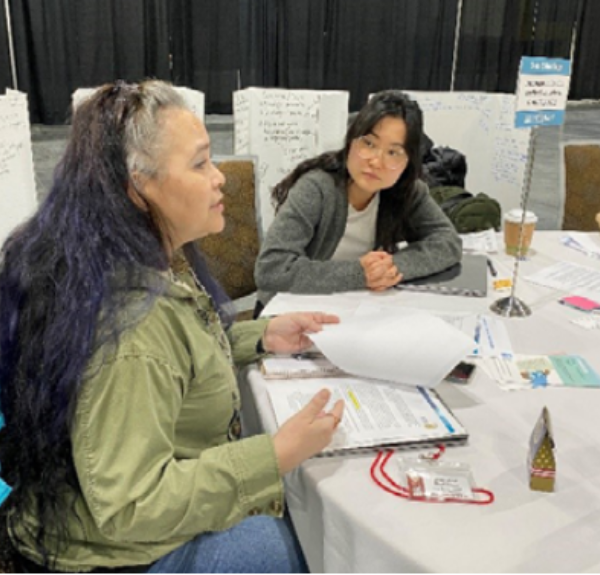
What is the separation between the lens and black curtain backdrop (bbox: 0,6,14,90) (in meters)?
5.59

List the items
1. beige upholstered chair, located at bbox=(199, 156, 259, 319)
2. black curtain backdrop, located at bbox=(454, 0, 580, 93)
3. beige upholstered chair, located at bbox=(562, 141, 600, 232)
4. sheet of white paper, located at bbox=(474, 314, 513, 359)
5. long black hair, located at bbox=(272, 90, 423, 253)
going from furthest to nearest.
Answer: black curtain backdrop, located at bbox=(454, 0, 580, 93) → beige upholstered chair, located at bbox=(562, 141, 600, 232) → beige upholstered chair, located at bbox=(199, 156, 259, 319) → long black hair, located at bbox=(272, 90, 423, 253) → sheet of white paper, located at bbox=(474, 314, 513, 359)

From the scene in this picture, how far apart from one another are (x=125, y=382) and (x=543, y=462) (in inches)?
22.2

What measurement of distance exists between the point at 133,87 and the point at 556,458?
0.82 metres

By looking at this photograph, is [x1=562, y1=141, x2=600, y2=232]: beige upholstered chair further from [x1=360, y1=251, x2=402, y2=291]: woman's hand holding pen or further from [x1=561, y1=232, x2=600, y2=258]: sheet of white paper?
[x1=360, y1=251, x2=402, y2=291]: woman's hand holding pen

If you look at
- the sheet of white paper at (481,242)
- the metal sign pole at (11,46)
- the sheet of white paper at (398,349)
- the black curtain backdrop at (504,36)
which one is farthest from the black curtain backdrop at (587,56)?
the sheet of white paper at (398,349)

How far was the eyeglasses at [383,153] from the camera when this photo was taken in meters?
1.73

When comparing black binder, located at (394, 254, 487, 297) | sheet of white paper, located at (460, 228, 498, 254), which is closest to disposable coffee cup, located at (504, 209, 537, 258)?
sheet of white paper, located at (460, 228, 498, 254)

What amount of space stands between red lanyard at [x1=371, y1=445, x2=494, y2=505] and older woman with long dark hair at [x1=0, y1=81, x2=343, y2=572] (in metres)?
0.08

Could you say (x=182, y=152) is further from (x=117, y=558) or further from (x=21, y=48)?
(x=21, y=48)

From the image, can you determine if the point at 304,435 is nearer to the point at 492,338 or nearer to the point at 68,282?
the point at 68,282

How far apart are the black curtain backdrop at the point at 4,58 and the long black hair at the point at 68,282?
546 centimetres

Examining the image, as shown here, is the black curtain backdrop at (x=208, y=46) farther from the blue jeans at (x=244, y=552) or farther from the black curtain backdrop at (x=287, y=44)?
the blue jeans at (x=244, y=552)

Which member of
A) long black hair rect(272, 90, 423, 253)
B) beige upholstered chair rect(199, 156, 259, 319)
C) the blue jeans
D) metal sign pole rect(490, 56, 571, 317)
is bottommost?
the blue jeans

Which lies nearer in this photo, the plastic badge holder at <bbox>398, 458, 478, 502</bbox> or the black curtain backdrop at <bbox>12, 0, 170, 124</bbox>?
the plastic badge holder at <bbox>398, 458, 478, 502</bbox>
